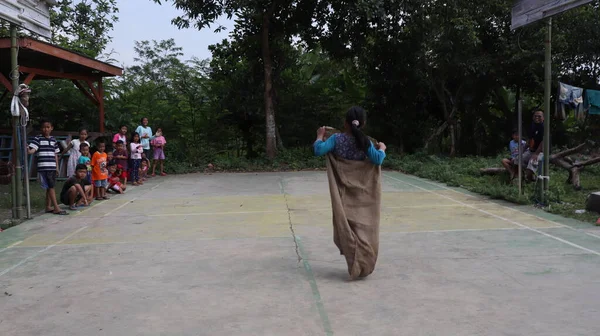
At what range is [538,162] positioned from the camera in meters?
10.6

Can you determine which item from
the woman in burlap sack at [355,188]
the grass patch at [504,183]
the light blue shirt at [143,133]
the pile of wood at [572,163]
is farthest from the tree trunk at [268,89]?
the woman in burlap sack at [355,188]

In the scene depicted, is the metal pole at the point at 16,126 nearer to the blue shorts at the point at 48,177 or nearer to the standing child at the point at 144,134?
the blue shorts at the point at 48,177

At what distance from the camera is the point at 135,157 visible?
43.7 feet

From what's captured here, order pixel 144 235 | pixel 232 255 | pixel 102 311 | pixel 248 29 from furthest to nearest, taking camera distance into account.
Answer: pixel 248 29 → pixel 144 235 → pixel 232 255 → pixel 102 311

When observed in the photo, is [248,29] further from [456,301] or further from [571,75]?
[456,301]

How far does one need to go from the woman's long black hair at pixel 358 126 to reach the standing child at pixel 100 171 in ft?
23.4

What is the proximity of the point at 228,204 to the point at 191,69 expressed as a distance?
1250 cm

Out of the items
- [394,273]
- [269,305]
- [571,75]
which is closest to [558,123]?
[571,75]

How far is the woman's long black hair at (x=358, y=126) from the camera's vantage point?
15.1ft

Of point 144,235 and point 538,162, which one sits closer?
point 144,235

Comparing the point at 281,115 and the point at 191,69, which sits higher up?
the point at 191,69

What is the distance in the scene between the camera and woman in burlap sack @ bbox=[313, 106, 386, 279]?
4633 millimetres

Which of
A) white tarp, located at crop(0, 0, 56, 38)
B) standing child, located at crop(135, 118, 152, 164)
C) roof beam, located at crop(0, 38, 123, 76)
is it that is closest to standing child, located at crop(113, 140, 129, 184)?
standing child, located at crop(135, 118, 152, 164)

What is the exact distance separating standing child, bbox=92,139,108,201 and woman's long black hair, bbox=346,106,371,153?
23.4ft
